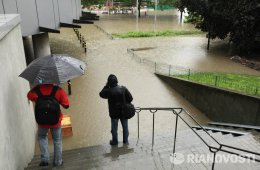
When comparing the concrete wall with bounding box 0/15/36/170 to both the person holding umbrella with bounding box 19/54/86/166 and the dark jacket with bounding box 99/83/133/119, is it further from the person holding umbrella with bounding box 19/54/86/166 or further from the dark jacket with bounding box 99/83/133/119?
the dark jacket with bounding box 99/83/133/119

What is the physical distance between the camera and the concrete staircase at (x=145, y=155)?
17.5ft

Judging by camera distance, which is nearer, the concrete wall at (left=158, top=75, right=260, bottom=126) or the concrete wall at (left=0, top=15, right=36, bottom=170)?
the concrete wall at (left=0, top=15, right=36, bottom=170)

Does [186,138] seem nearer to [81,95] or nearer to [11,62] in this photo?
[11,62]

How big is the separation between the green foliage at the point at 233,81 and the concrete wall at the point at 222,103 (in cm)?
52

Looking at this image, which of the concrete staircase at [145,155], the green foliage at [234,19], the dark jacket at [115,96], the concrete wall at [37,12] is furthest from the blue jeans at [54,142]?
the green foliage at [234,19]

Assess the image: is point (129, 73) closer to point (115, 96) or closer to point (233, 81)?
point (233, 81)

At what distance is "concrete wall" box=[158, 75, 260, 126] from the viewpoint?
10766 millimetres

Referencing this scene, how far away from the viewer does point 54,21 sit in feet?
51.9

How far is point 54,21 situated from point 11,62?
34.5 ft

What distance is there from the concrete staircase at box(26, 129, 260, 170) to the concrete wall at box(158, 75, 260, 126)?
3.81 m

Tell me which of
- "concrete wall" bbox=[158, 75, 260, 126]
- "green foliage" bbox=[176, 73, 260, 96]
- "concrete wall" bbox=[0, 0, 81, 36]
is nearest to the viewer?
"concrete wall" bbox=[158, 75, 260, 126]

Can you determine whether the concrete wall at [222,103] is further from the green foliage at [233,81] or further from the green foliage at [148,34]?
the green foliage at [148,34]

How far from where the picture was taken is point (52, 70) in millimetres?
5148

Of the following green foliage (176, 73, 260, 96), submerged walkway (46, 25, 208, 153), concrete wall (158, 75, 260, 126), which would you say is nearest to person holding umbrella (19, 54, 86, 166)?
submerged walkway (46, 25, 208, 153)
